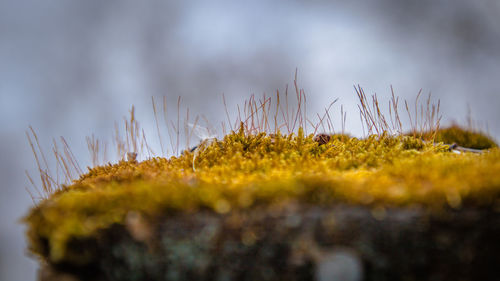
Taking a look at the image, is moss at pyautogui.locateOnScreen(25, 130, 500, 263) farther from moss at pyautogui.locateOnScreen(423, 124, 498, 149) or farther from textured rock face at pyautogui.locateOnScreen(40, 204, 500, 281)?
moss at pyautogui.locateOnScreen(423, 124, 498, 149)

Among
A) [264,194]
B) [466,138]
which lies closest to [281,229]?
[264,194]

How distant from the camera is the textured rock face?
1026mm

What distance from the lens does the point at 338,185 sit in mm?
1128

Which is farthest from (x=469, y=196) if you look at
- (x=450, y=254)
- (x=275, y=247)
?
(x=275, y=247)

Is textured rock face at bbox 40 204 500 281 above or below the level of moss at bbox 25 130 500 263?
below

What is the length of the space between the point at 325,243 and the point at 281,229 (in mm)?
143

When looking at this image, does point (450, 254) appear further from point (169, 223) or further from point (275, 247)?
point (169, 223)

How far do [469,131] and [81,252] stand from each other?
16.5ft

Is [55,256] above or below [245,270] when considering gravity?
above

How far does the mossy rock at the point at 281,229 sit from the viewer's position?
1029 mm

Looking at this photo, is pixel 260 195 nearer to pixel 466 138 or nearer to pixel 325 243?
pixel 325 243

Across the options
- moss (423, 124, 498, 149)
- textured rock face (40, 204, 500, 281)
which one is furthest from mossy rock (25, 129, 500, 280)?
moss (423, 124, 498, 149)

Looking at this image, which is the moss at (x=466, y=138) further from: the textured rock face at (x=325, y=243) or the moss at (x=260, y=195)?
the textured rock face at (x=325, y=243)

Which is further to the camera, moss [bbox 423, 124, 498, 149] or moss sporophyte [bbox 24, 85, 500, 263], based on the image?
moss [bbox 423, 124, 498, 149]
